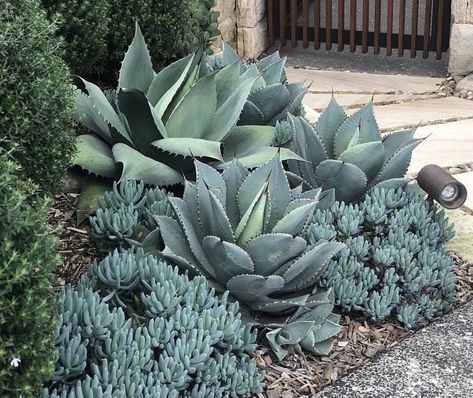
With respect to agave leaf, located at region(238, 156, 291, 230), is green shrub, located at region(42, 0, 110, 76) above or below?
above

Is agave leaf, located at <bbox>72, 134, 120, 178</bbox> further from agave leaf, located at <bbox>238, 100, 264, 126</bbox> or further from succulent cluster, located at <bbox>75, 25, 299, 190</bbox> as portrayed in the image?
agave leaf, located at <bbox>238, 100, 264, 126</bbox>

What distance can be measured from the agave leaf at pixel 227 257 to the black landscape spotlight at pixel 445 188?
0.95 m

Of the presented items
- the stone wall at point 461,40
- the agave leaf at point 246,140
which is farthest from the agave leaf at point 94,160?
the stone wall at point 461,40

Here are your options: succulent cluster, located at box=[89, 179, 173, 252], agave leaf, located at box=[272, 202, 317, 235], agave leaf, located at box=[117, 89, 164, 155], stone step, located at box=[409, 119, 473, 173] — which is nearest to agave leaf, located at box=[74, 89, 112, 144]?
agave leaf, located at box=[117, 89, 164, 155]

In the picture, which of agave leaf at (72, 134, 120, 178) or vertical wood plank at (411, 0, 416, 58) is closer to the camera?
agave leaf at (72, 134, 120, 178)

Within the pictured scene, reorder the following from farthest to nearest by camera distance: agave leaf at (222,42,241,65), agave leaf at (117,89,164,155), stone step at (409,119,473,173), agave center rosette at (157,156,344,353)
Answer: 1. stone step at (409,119,473,173)
2. agave leaf at (222,42,241,65)
3. agave leaf at (117,89,164,155)
4. agave center rosette at (157,156,344,353)

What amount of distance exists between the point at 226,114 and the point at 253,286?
1.01m

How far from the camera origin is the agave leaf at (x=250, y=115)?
386 cm

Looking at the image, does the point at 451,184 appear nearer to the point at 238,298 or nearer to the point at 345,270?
the point at 345,270

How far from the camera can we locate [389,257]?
3.13 m

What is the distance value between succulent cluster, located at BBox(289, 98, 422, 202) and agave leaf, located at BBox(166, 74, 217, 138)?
0.36 meters

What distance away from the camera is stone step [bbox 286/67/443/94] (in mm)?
5978

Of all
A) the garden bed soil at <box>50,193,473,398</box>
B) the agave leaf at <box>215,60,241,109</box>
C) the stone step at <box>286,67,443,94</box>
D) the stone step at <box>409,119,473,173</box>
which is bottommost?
the stone step at <box>286,67,443,94</box>

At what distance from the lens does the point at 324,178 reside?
346 centimetres
